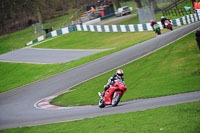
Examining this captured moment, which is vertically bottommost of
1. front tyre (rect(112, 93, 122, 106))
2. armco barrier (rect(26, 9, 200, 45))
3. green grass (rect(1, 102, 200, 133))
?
armco barrier (rect(26, 9, 200, 45))

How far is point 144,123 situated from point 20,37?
2251 inches

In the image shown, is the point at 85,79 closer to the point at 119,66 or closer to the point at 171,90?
the point at 119,66

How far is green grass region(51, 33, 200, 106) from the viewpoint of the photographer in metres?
15.3

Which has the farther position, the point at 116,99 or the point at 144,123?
the point at 116,99

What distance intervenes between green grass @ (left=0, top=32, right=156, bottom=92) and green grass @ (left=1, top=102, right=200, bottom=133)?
680 inches

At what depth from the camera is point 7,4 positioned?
2729 inches

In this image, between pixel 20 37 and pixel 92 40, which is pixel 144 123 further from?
pixel 20 37

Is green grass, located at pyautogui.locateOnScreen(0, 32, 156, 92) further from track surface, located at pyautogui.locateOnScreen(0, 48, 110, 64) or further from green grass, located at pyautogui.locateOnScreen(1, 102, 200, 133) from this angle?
green grass, located at pyautogui.locateOnScreen(1, 102, 200, 133)

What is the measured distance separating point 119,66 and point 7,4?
5109 cm

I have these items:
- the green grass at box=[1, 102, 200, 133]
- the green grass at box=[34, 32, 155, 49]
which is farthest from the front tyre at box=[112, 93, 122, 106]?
the green grass at box=[34, 32, 155, 49]

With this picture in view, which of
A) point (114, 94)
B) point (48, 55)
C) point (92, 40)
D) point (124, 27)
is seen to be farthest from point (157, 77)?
point (124, 27)

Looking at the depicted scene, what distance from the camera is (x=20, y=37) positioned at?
210ft

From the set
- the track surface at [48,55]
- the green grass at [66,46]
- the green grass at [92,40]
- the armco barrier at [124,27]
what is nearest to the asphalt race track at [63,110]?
the green grass at [66,46]

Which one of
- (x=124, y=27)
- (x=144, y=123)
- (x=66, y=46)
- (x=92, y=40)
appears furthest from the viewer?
(x=124, y=27)
